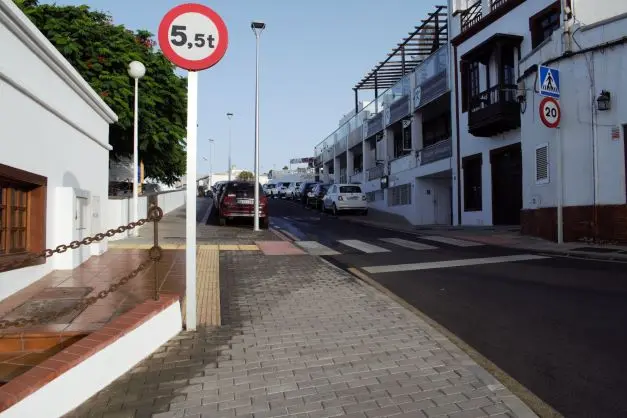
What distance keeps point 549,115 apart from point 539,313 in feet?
28.8

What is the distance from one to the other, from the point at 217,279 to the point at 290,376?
424cm

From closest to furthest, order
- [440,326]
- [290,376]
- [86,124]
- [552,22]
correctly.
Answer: [290,376]
[440,326]
[86,124]
[552,22]

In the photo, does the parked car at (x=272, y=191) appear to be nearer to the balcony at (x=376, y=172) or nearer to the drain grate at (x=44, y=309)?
the balcony at (x=376, y=172)

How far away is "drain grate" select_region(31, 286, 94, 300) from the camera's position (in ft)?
19.0

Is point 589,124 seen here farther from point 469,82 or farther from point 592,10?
point 469,82

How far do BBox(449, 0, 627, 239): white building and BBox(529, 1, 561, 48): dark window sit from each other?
0.03 m

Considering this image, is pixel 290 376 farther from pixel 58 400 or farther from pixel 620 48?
pixel 620 48

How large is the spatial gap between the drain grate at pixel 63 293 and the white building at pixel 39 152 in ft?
1.09

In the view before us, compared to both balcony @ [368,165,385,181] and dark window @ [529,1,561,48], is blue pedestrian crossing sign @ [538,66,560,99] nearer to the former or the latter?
dark window @ [529,1,561,48]

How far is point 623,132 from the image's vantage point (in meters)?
12.3

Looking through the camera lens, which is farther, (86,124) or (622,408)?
(86,124)

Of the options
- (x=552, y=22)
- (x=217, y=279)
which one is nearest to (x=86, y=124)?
(x=217, y=279)

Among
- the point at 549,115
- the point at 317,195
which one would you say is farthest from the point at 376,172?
the point at 549,115

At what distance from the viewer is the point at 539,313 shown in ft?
19.4
